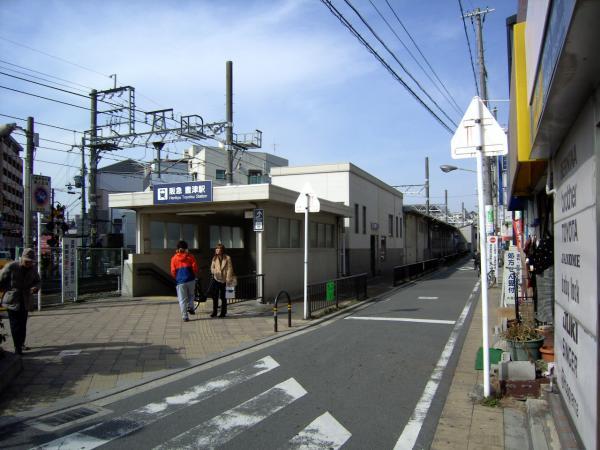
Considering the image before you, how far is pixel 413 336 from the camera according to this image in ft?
33.4

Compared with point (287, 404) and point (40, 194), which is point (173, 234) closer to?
point (40, 194)

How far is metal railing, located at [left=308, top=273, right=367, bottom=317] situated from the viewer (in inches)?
538

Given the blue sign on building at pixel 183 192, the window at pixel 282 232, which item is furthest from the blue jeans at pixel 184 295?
the window at pixel 282 232

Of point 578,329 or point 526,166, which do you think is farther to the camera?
point 526,166

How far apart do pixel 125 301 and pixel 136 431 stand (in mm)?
11344

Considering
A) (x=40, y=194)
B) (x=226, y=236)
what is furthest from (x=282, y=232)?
(x=40, y=194)

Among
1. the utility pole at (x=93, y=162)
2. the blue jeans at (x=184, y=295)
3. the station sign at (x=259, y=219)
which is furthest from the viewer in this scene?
the utility pole at (x=93, y=162)

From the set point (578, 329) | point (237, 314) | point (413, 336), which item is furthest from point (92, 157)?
point (578, 329)

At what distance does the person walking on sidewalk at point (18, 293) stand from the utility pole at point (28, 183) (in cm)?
645

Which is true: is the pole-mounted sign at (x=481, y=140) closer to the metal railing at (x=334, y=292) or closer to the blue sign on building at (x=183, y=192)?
the metal railing at (x=334, y=292)

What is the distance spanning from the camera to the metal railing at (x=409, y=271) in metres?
22.9

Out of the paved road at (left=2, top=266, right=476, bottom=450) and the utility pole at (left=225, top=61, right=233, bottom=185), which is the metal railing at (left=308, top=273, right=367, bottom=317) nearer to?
the paved road at (left=2, top=266, right=476, bottom=450)

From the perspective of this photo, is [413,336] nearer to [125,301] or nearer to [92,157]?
[125,301]

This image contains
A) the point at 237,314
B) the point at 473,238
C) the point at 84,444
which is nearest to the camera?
the point at 84,444
